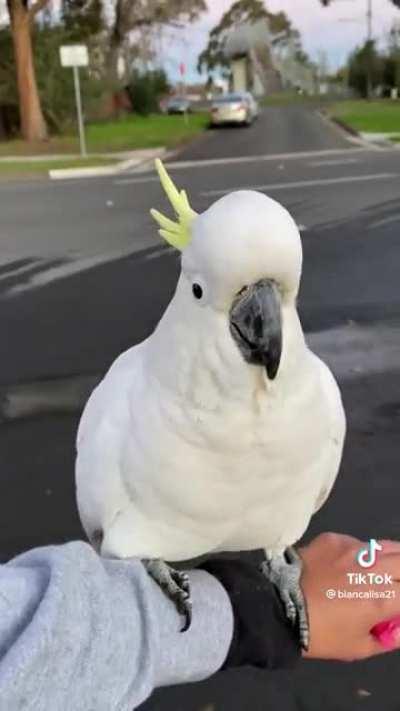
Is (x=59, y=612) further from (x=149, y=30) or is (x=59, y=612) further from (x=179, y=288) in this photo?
(x=149, y=30)

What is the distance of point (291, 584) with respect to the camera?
4.80 ft

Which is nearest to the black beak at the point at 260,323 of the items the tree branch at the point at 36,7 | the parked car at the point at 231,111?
the tree branch at the point at 36,7

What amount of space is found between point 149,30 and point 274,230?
98.1 ft

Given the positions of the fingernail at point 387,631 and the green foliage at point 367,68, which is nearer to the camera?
the fingernail at point 387,631

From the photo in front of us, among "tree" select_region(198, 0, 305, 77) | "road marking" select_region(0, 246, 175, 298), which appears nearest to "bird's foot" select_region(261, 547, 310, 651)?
"road marking" select_region(0, 246, 175, 298)

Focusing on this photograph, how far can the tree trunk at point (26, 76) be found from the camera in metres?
18.8

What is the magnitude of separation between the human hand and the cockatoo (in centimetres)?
3

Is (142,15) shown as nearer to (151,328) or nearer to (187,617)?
(151,328)

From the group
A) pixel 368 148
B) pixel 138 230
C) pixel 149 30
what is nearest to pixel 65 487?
pixel 138 230

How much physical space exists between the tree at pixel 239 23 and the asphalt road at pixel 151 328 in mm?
53761

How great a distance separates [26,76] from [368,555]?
19770 millimetres

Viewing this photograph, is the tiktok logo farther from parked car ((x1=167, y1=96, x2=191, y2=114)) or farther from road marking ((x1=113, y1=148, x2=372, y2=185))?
parked car ((x1=167, y1=96, x2=191, y2=114))

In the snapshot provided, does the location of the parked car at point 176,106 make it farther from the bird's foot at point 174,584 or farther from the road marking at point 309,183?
the bird's foot at point 174,584

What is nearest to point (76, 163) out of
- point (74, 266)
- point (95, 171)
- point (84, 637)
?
point (95, 171)
